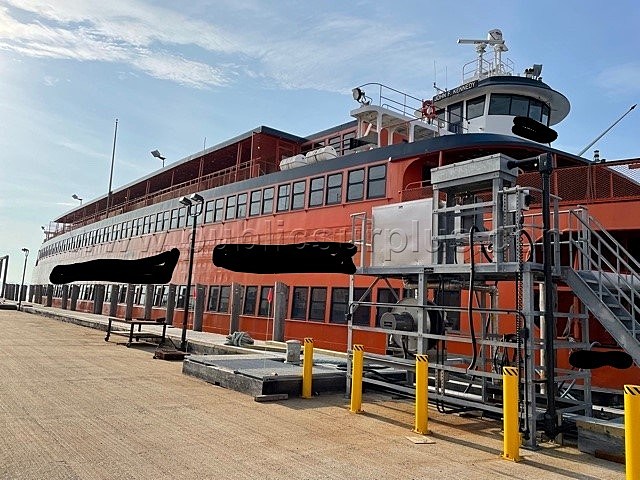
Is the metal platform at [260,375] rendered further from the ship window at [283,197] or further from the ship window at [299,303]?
the ship window at [283,197]

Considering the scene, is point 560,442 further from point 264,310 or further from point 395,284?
point 264,310

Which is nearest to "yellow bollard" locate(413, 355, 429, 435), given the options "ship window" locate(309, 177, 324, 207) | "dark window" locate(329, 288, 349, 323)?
"dark window" locate(329, 288, 349, 323)

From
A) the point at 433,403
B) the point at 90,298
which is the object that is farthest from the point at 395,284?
the point at 90,298

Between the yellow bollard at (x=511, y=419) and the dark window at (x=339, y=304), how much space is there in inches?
406

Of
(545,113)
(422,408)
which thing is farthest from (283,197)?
(422,408)

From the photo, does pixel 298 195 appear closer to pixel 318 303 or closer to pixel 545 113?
pixel 318 303

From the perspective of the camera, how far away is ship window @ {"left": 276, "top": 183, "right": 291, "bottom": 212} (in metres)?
Result: 21.1

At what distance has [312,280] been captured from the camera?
1872 cm

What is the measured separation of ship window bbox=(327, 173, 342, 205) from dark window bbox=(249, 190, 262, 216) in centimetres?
496

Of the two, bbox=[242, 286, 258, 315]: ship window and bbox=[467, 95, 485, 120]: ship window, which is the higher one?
bbox=[467, 95, 485, 120]: ship window

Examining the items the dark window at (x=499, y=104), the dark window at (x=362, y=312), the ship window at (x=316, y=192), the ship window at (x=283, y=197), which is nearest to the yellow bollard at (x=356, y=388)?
the dark window at (x=362, y=312)

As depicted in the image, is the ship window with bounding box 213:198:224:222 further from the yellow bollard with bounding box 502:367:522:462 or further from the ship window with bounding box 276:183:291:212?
the yellow bollard with bounding box 502:367:522:462

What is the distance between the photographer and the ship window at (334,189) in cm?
1853

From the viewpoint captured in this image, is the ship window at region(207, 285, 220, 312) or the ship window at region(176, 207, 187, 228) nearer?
the ship window at region(207, 285, 220, 312)
